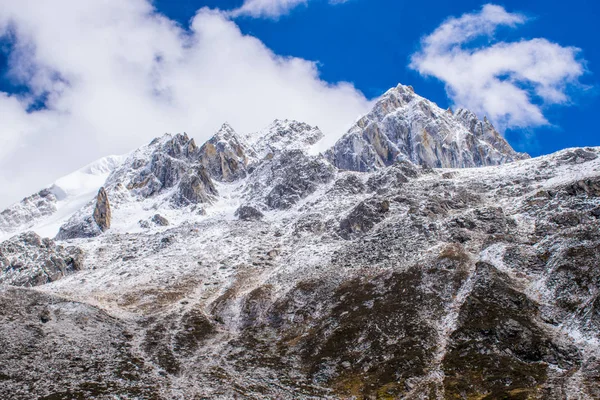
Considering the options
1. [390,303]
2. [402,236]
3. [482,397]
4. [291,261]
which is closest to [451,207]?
[402,236]

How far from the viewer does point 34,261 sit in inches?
5827

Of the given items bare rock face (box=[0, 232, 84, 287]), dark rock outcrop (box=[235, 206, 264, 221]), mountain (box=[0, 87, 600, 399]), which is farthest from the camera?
dark rock outcrop (box=[235, 206, 264, 221])

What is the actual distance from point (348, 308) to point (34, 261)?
115 m

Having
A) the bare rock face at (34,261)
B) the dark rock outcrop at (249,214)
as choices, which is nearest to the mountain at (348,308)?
the bare rock face at (34,261)

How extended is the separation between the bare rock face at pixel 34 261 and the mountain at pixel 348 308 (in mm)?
612

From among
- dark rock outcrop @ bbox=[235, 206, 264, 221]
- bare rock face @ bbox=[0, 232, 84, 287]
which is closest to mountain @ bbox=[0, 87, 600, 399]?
bare rock face @ bbox=[0, 232, 84, 287]

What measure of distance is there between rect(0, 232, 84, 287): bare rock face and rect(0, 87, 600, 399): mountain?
612mm

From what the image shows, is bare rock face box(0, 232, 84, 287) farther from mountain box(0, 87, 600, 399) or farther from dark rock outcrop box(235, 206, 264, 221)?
dark rock outcrop box(235, 206, 264, 221)

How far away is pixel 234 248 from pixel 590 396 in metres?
111

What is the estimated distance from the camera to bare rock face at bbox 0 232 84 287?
139375 millimetres

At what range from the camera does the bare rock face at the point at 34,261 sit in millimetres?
139375

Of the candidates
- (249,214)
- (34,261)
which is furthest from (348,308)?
(34,261)

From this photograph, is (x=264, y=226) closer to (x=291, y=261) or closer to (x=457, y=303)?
(x=291, y=261)

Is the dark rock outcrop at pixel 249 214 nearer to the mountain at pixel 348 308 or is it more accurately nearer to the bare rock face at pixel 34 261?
the mountain at pixel 348 308
